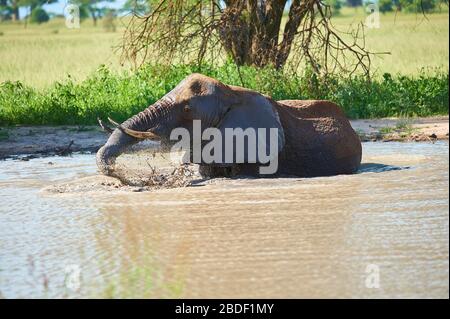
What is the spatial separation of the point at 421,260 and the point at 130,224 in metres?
2.34

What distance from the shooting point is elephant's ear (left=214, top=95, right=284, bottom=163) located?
360 inches

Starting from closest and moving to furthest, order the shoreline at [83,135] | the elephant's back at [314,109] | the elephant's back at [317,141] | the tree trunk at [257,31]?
the elephant's back at [317,141]
the elephant's back at [314,109]
the shoreline at [83,135]
the tree trunk at [257,31]

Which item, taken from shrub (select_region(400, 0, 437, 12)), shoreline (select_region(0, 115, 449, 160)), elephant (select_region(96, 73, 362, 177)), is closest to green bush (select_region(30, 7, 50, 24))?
shrub (select_region(400, 0, 437, 12))

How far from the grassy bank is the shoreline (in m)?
0.37

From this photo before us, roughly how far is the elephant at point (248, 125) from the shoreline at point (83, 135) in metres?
2.57

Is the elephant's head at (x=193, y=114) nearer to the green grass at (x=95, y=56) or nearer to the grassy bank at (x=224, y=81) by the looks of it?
the grassy bank at (x=224, y=81)

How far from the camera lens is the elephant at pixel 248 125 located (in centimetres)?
878

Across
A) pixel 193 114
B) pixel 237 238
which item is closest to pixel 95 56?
pixel 193 114

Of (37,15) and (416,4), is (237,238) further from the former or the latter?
(37,15)

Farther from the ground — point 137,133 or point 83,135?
point 137,133

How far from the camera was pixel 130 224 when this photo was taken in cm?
761

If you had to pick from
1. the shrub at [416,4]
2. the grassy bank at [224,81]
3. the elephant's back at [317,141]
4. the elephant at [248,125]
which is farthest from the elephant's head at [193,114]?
the shrub at [416,4]

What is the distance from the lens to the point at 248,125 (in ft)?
30.0

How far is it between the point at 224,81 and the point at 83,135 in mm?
2468
